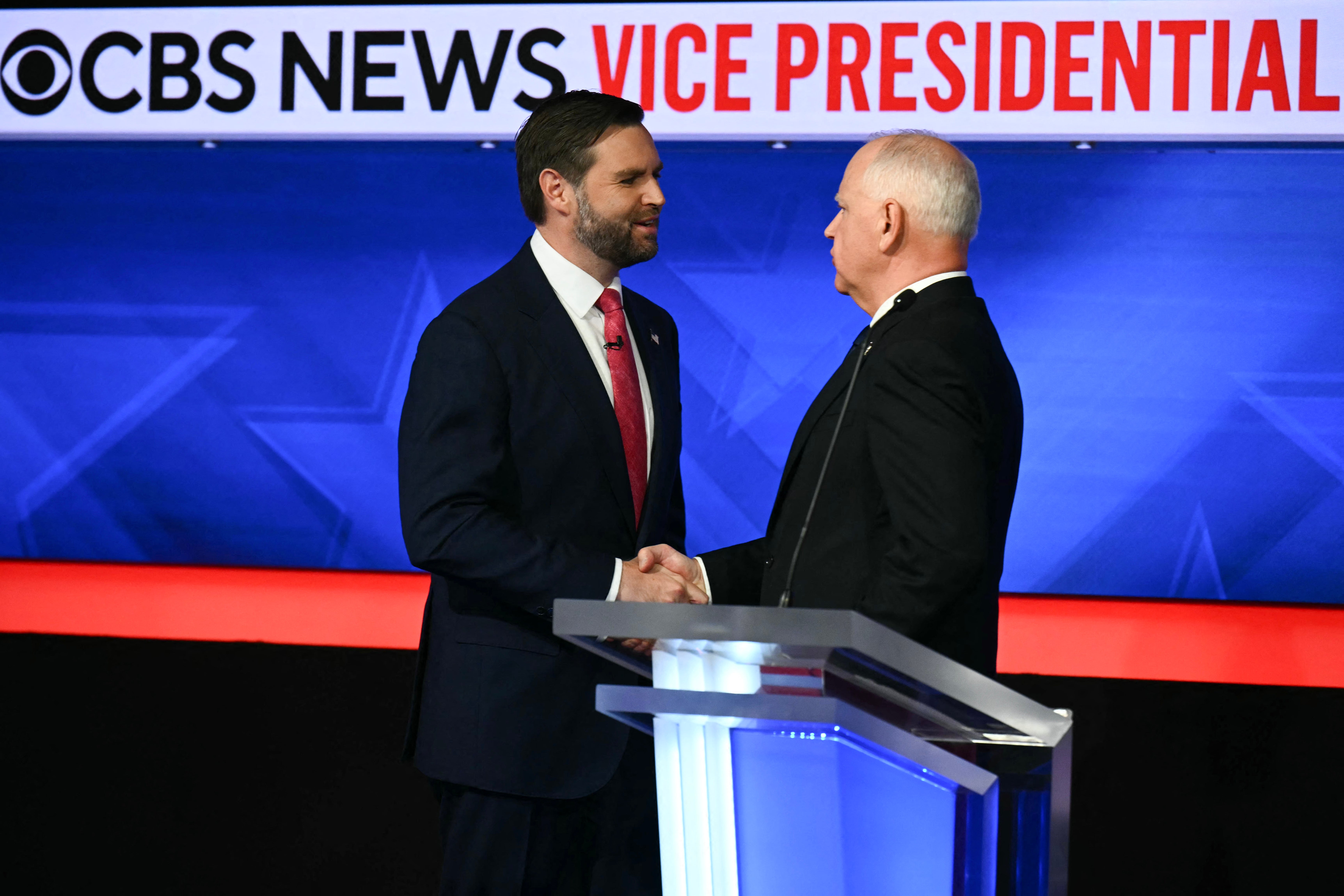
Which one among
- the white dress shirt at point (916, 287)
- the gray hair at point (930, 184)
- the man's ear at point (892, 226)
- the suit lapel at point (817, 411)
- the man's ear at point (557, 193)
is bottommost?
the suit lapel at point (817, 411)

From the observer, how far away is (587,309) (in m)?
2.32

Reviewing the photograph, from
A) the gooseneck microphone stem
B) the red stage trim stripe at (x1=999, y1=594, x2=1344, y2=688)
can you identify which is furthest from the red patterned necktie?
the red stage trim stripe at (x1=999, y1=594, x2=1344, y2=688)

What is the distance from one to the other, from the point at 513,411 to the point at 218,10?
6.29ft

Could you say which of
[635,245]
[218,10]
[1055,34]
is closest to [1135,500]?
[1055,34]

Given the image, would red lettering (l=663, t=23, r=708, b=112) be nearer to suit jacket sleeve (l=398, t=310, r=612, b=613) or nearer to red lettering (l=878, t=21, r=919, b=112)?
red lettering (l=878, t=21, r=919, b=112)

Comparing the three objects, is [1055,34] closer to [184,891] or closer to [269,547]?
[269,547]

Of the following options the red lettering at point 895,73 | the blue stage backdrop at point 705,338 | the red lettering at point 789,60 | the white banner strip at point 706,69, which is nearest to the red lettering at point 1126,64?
the white banner strip at point 706,69

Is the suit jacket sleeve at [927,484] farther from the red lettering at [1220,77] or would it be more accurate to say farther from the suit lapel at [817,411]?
the red lettering at [1220,77]

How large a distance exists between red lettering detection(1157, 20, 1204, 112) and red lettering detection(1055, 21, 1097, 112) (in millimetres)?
165

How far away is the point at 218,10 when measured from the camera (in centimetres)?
347

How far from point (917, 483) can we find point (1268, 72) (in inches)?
76.8

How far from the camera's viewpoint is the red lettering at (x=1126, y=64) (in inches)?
124

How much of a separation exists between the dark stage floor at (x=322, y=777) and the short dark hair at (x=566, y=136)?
4.12ft

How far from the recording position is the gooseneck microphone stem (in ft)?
5.09
